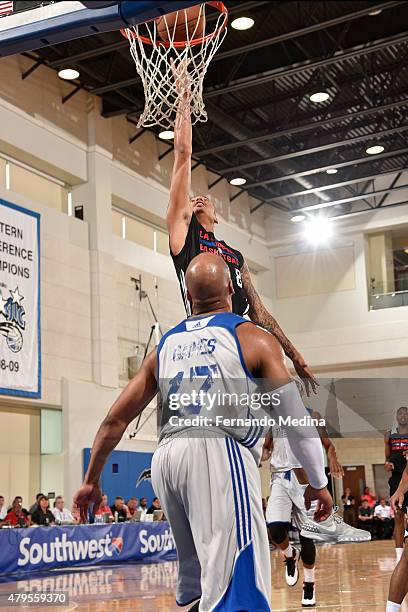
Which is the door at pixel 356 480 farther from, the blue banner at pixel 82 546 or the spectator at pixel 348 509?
the blue banner at pixel 82 546

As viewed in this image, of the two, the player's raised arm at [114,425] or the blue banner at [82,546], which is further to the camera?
the blue banner at [82,546]

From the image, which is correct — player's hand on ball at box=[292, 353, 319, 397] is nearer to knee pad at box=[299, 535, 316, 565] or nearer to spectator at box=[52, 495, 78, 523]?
knee pad at box=[299, 535, 316, 565]

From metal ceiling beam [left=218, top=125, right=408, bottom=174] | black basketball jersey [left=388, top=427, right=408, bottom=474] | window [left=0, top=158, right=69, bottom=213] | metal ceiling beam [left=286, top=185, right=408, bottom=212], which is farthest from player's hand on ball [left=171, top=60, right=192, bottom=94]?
metal ceiling beam [left=286, top=185, right=408, bottom=212]

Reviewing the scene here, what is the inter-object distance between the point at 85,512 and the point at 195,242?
2.06 m

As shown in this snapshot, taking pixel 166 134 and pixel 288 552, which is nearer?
pixel 288 552

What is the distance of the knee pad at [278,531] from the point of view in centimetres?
880

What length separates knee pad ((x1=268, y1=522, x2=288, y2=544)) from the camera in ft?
28.9

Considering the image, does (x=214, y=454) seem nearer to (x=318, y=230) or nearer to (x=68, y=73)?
(x=68, y=73)

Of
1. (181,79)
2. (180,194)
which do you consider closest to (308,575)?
(180,194)

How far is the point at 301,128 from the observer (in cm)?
2283

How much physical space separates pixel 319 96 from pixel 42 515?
12.4 metres

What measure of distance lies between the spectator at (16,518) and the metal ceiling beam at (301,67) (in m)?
10.9

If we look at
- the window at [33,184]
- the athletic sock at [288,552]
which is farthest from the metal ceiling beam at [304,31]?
the athletic sock at [288,552]

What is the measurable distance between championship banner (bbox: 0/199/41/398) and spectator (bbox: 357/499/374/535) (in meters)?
10.6
